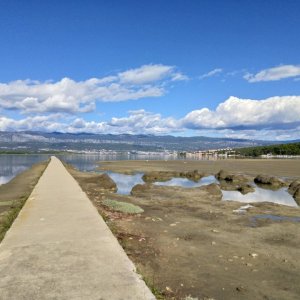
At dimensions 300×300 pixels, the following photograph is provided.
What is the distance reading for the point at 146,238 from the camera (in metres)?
12.2

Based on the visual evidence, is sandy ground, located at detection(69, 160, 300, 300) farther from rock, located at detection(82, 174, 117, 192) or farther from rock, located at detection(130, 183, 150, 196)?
rock, located at detection(82, 174, 117, 192)

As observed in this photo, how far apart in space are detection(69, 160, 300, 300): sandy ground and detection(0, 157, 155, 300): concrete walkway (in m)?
0.68

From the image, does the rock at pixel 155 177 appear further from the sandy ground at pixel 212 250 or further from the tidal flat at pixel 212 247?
the sandy ground at pixel 212 250

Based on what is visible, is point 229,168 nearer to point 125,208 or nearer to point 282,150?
point 125,208

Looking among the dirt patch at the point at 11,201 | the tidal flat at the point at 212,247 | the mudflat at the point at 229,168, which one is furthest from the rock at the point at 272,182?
the dirt patch at the point at 11,201

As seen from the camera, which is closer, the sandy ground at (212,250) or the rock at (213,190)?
the sandy ground at (212,250)

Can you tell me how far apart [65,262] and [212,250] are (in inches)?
174

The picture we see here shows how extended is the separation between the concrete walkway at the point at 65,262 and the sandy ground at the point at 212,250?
684 millimetres

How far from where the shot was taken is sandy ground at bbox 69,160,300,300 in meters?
8.17

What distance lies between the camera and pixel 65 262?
26.7 ft

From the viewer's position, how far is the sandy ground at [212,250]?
8.17m

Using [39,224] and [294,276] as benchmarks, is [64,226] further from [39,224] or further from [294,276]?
[294,276]

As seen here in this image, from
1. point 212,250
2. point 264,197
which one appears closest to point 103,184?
point 264,197

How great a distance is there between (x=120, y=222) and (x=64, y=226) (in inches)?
132
